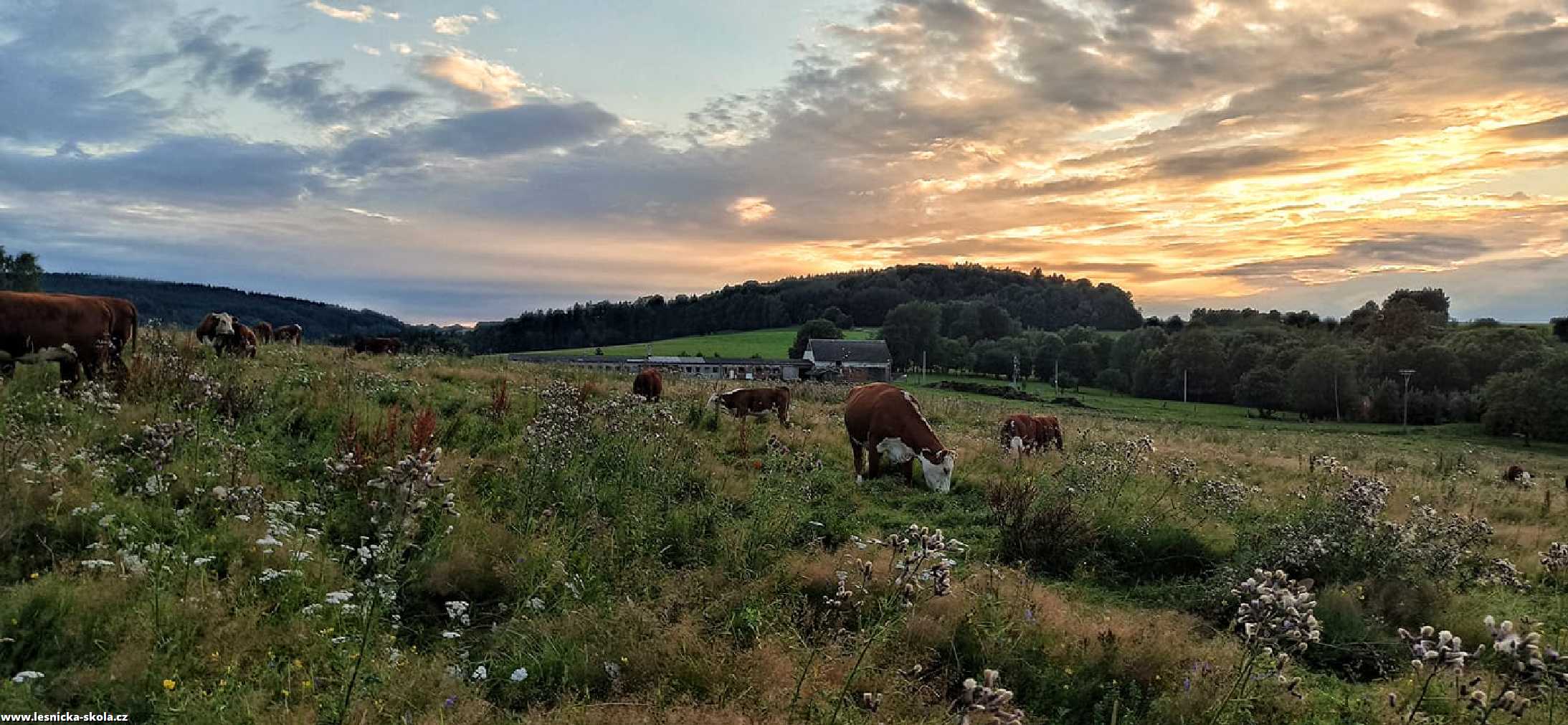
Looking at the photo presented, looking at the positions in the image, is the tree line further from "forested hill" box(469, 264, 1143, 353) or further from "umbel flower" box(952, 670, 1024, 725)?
"umbel flower" box(952, 670, 1024, 725)

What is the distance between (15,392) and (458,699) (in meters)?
8.91

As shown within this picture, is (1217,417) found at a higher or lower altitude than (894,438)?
lower

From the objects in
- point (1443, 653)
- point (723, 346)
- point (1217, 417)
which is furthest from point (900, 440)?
point (723, 346)

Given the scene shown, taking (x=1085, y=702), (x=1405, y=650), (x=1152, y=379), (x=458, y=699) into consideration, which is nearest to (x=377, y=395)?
(x=458, y=699)

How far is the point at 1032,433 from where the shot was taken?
19.3 m

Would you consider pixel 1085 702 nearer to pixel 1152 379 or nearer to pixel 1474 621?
pixel 1474 621

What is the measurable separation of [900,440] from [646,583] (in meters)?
7.42

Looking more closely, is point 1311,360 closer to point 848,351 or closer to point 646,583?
point 848,351

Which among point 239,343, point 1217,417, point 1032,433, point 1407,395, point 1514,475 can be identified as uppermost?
point 239,343

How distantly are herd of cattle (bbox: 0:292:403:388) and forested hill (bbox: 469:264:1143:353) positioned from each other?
117391mm

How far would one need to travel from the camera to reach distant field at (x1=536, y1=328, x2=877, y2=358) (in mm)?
110750

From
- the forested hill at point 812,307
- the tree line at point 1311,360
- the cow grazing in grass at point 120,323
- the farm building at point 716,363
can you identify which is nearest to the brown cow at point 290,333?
the cow grazing in grass at point 120,323

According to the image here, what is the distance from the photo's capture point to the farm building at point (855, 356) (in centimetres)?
9250

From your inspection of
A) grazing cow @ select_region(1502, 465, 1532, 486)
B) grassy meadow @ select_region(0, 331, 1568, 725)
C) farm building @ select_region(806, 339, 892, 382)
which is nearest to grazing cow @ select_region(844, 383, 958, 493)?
grassy meadow @ select_region(0, 331, 1568, 725)
